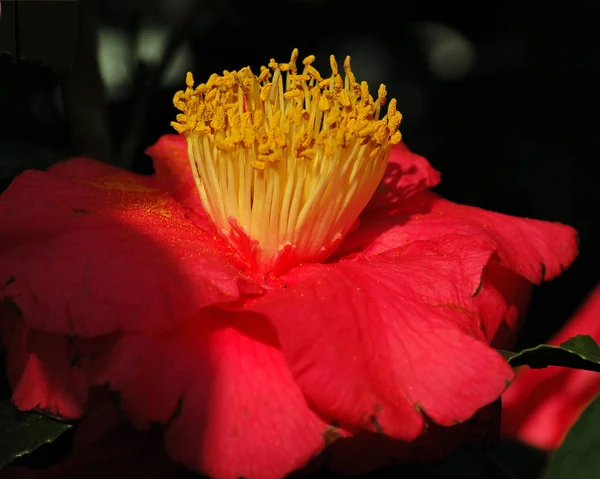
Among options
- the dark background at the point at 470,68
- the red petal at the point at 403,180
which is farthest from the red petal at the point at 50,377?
the dark background at the point at 470,68

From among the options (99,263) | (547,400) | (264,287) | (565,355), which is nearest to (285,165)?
(264,287)

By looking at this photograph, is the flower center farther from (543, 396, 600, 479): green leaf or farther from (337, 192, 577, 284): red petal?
(543, 396, 600, 479): green leaf

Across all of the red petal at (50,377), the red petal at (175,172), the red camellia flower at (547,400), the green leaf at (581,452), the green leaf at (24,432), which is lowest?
the red camellia flower at (547,400)

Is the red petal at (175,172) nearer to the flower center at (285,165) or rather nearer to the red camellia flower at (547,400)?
the flower center at (285,165)

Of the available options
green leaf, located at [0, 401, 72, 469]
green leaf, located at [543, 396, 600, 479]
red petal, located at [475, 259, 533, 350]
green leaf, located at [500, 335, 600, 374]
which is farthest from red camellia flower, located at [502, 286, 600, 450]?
green leaf, located at [0, 401, 72, 469]

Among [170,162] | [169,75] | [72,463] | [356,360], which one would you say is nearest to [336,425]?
[356,360]

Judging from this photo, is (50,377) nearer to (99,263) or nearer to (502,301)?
(99,263)
